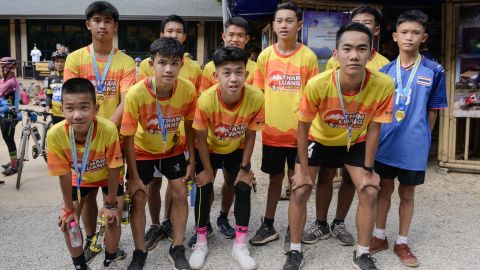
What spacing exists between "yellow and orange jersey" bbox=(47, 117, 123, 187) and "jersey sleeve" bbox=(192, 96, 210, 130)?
63 centimetres

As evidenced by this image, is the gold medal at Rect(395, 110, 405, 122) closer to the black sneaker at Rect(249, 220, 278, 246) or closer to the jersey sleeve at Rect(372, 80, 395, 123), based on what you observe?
the jersey sleeve at Rect(372, 80, 395, 123)

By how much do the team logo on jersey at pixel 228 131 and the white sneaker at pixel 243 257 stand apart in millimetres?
892

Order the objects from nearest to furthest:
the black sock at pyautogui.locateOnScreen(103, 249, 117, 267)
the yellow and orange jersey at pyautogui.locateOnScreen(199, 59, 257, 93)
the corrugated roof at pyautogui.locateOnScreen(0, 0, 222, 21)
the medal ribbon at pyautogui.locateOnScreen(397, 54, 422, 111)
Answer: the black sock at pyautogui.locateOnScreen(103, 249, 117, 267) → the medal ribbon at pyautogui.locateOnScreen(397, 54, 422, 111) → the yellow and orange jersey at pyautogui.locateOnScreen(199, 59, 257, 93) → the corrugated roof at pyautogui.locateOnScreen(0, 0, 222, 21)

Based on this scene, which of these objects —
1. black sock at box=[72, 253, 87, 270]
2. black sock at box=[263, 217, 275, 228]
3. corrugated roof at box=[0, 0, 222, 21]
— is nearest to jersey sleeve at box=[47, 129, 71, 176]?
black sock at box=[72, 253, 87, 270]

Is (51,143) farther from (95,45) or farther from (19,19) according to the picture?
(19,19)

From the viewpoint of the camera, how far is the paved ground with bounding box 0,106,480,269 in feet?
11.5

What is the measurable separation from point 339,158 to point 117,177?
175 centimetres

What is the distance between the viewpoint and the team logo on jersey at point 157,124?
336cm

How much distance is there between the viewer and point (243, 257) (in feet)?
11.3

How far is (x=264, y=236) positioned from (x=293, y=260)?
531mm

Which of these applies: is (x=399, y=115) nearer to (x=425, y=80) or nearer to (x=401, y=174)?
(x=425, y=80)

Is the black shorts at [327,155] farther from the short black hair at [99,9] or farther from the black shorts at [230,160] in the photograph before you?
the short black hair at [99,9]

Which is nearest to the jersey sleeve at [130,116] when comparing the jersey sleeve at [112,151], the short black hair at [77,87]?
the jersey sleeve at [112,151]

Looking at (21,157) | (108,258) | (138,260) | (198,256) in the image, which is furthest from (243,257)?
(21,157)
